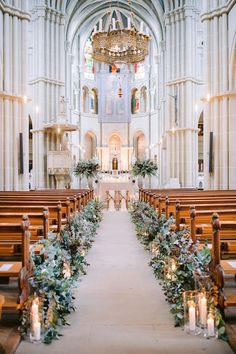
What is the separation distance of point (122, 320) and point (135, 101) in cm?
3438

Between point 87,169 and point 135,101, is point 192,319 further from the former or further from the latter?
point 135,101

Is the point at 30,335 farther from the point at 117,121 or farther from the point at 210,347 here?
the point at 117,121

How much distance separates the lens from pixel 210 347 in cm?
342

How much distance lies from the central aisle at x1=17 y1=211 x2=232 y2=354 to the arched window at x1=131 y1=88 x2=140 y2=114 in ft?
103

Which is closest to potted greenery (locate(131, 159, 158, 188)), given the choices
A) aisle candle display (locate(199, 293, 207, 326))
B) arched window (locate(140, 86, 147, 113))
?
aisle candle display (locate(199, 293, 207, 326))

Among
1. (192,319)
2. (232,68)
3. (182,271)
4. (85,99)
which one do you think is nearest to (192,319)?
(192,319)

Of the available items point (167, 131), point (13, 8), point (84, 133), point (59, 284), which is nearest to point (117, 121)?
point (84, 133)

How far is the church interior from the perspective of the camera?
3771mm

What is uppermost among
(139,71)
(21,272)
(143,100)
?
(139,71)

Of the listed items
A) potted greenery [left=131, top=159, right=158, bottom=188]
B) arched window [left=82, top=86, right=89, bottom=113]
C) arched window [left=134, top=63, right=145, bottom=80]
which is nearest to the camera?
potted greenery [left=131, top=159, right=158, bottom=188]

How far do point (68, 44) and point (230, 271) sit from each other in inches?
1010

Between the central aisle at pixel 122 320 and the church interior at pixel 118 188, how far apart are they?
0.02 meters

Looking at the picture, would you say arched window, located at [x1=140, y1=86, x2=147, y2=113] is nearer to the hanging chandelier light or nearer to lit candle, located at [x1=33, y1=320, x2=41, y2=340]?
the hanging chandelier light

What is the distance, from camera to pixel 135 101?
37.3 m
